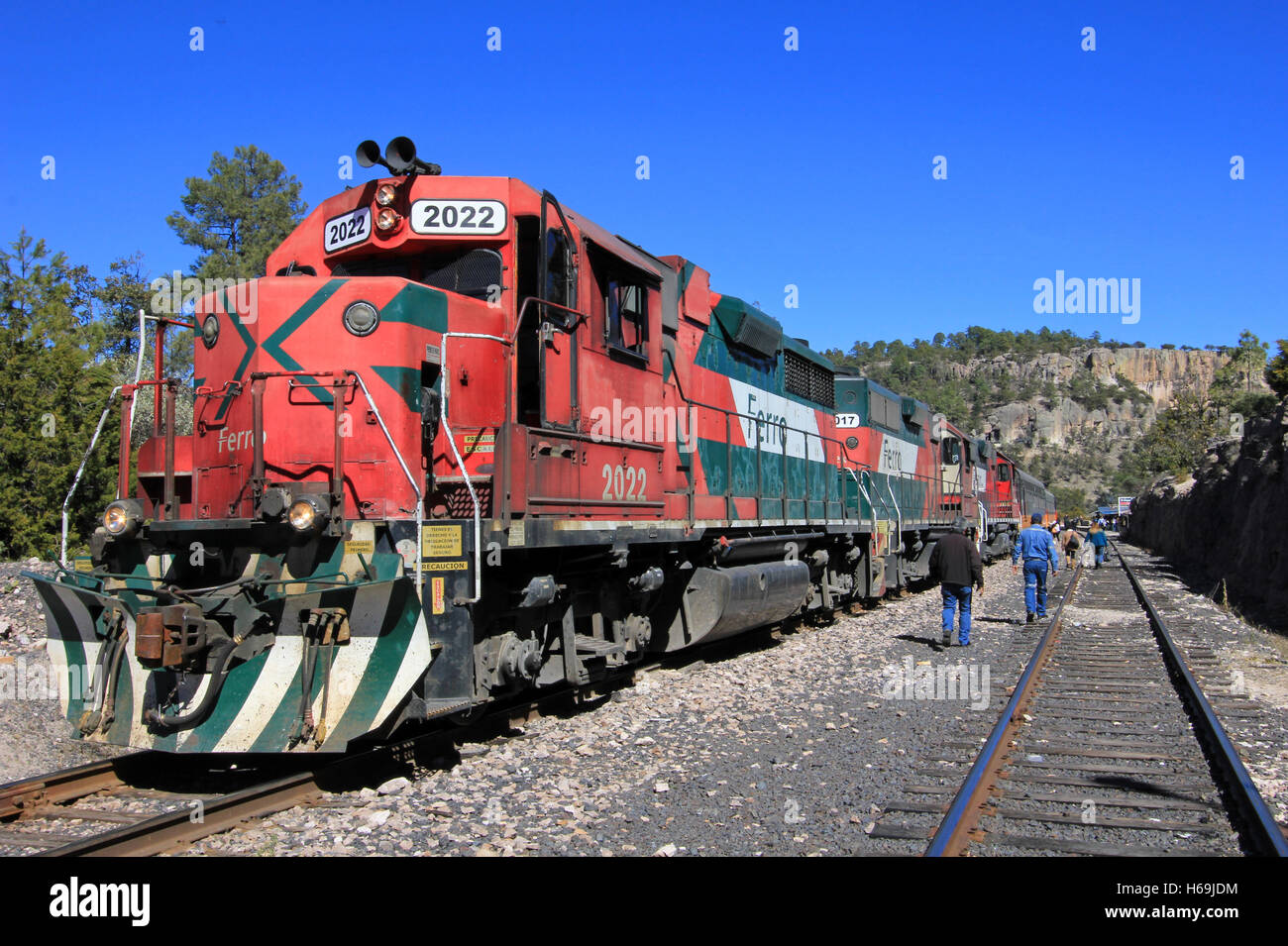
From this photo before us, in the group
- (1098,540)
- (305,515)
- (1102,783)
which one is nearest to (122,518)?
(305,515)

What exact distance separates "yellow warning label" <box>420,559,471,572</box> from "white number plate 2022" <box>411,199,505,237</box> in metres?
2.23

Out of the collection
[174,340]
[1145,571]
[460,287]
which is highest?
[174,340]

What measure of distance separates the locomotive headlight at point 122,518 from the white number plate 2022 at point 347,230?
7.03ft

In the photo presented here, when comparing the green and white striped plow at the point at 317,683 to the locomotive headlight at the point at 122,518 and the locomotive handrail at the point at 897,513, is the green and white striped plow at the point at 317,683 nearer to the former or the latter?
the locomotive headlight at the point at 122,518

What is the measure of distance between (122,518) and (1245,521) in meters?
22.0

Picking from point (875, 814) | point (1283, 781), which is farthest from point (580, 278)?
point (1283, 781)

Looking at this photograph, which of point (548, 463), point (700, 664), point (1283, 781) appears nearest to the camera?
point (1283, 781)

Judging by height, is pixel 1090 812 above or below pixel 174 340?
below

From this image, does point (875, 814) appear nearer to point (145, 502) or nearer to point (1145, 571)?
point (145, 502)

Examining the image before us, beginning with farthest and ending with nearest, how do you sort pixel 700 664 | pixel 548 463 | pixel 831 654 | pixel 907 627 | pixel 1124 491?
pixel 1124 491
pixel 907 627
pixel 831 654
pixel 700 664
pixel 548 463

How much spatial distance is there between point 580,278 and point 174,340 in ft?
74.4

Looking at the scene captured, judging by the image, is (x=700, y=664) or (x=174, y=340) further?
(x=174, y=340)

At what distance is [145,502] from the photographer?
6.06m

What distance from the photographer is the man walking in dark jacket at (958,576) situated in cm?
1080
